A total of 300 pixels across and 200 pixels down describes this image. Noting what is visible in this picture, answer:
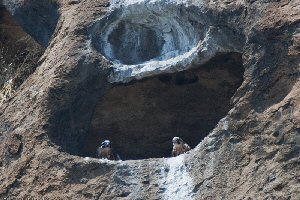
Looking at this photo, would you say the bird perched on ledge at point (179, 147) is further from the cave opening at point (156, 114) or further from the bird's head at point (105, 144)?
the cave opening at point (156, 114)

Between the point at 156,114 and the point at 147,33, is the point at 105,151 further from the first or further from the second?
the point at 147,33

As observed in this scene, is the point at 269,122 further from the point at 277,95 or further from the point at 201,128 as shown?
the point at 201,128

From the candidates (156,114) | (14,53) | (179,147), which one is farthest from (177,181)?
(14,53)

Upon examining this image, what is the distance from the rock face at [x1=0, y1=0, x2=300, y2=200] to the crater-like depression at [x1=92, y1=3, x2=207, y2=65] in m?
0.01

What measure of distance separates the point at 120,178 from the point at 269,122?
131 centimetres

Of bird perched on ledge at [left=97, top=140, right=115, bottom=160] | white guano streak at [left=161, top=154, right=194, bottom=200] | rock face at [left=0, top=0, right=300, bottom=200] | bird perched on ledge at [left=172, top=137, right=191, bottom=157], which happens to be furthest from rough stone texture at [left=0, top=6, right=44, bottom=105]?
white guano streak at [left=161, top=154, right=194, bottom=200]

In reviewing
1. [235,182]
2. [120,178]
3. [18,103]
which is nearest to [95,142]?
[18,103]

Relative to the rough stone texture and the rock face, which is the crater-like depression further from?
the rough stone texture

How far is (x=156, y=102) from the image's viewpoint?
36.2 ft

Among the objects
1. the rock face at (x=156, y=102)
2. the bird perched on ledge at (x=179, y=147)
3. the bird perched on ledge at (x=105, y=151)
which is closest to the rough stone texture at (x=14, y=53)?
the rock face at (x=156, y=102)

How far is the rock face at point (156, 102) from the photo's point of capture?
28.5ft

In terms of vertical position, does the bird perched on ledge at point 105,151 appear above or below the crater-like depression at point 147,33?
below

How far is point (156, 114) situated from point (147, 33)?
3.09 feet

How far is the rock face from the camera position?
8680 mm
